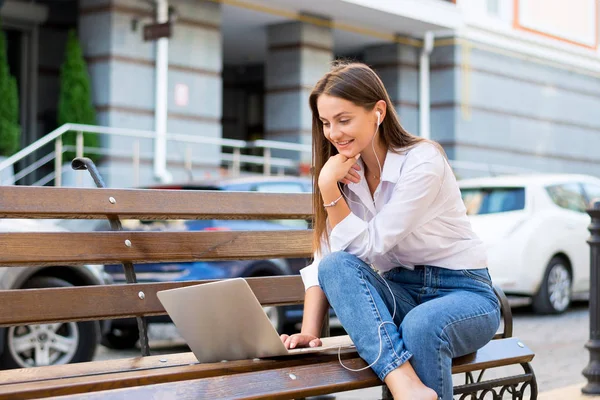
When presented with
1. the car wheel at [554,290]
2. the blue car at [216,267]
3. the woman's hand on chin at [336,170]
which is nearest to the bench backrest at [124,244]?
the woman's hand on chin at [336,170]

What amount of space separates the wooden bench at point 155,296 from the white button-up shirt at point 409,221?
0.37 metres

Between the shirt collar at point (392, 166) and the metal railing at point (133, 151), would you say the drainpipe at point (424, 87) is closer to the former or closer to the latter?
the metal railing at point (133, 151)

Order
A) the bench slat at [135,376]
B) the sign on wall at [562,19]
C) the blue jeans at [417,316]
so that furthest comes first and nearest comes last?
the sign on wall at [562,19], the blue jeans at [417,316], the bench slat at [135,376]

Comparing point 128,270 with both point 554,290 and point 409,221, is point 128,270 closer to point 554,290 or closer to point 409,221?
point 409,221

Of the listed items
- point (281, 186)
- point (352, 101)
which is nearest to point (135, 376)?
point (352, 101)

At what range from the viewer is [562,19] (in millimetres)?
23875

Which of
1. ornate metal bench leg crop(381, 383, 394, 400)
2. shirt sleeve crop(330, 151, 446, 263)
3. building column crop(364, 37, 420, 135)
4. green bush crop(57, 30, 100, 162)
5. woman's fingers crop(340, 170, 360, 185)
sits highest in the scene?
building column crop(364, 37, 420, 135)

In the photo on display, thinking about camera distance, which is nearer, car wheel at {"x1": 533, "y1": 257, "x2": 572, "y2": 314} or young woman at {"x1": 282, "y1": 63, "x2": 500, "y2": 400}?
young woman at {"x1": 282, "y1": 63, "x2": 500, "y2": 400}

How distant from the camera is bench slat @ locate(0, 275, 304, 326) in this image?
318 centimetres

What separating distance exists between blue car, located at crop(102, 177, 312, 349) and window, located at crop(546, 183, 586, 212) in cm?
344

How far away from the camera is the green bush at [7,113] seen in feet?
46.4

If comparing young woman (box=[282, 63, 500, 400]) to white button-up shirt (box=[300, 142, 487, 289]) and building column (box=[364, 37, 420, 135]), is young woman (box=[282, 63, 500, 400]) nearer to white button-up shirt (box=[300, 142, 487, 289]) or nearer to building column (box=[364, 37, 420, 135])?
white button-up shirt (box=[300, 142, 487, 289])

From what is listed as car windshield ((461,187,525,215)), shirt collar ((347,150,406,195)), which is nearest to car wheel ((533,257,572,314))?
car windshield ((461,187,525,215))

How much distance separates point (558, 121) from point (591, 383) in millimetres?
19681
